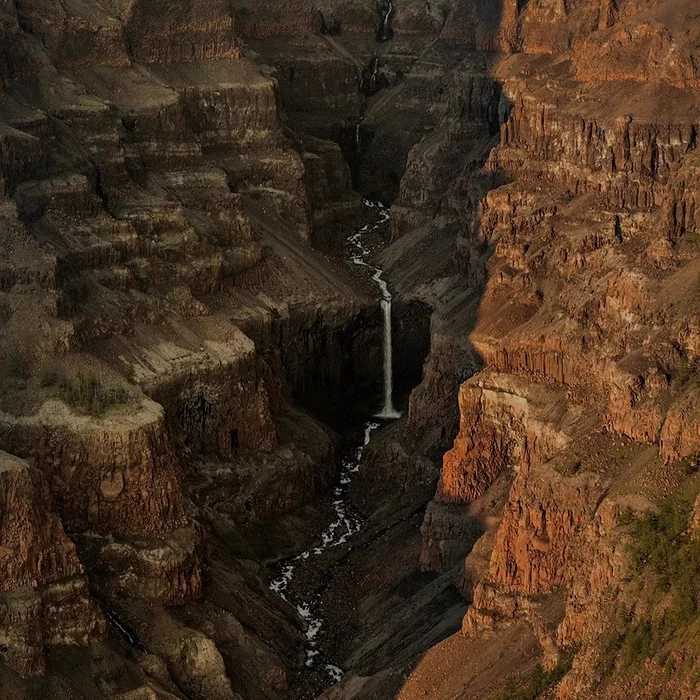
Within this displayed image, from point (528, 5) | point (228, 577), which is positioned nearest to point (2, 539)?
point (228, 577)

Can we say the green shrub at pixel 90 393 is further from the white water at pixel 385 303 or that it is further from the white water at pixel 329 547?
the white water at pixel 385 303

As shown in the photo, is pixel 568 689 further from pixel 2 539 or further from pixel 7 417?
pixel 7 417

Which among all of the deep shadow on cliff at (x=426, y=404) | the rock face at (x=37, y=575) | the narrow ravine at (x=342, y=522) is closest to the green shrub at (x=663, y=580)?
the deep shadow on cliff at (x=426, y=404)

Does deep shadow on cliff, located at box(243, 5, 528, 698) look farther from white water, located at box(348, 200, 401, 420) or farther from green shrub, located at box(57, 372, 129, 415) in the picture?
green shrub, located at box(57, 372, 129, 415)

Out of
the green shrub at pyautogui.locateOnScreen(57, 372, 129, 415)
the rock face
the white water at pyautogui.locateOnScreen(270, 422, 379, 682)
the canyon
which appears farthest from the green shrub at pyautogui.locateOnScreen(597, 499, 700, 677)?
the green shrub at pyautogui.locateOnScreen(57, 372, 129, 415)

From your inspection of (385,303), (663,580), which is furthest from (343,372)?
(663,580)

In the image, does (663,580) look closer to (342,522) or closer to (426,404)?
(342,522)

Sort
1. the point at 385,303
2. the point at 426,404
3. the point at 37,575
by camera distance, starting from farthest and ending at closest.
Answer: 1. the point at 385,303
2. the point at 426,404
3. the point at 37,575
